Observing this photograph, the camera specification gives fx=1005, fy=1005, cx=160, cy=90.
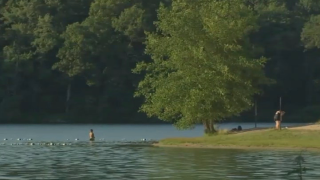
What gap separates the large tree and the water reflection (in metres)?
7.49

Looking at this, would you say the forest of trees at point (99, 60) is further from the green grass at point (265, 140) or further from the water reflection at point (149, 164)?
the water reflection at point (149, 164)

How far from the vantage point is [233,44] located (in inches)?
2562

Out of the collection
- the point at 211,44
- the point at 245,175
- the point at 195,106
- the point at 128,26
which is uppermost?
the point at 128,26

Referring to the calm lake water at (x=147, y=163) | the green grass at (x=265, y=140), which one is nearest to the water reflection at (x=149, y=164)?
the calm lake water at (x=147, y=163)

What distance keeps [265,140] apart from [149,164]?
51.3 ft

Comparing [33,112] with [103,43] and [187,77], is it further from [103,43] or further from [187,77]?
[187,77]

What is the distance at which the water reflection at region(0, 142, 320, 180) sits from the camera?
120ft

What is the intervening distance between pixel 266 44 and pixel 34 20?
28609 millimetres

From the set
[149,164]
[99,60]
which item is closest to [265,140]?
[149,164]

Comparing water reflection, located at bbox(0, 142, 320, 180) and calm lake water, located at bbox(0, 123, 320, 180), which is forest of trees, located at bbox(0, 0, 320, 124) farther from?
water reflection, located at bbox(0, 142, 320, 180)

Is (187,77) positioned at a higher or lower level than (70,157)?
higher

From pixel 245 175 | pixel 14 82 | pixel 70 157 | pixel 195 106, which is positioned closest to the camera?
pixel 245 175

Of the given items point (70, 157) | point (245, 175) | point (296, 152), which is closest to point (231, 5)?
point (296, 152)

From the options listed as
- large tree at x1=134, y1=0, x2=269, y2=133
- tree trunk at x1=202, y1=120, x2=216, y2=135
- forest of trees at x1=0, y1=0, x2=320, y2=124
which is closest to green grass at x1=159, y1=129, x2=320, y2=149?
large tree at x1=134, y1=0, x2=269, y2=133
